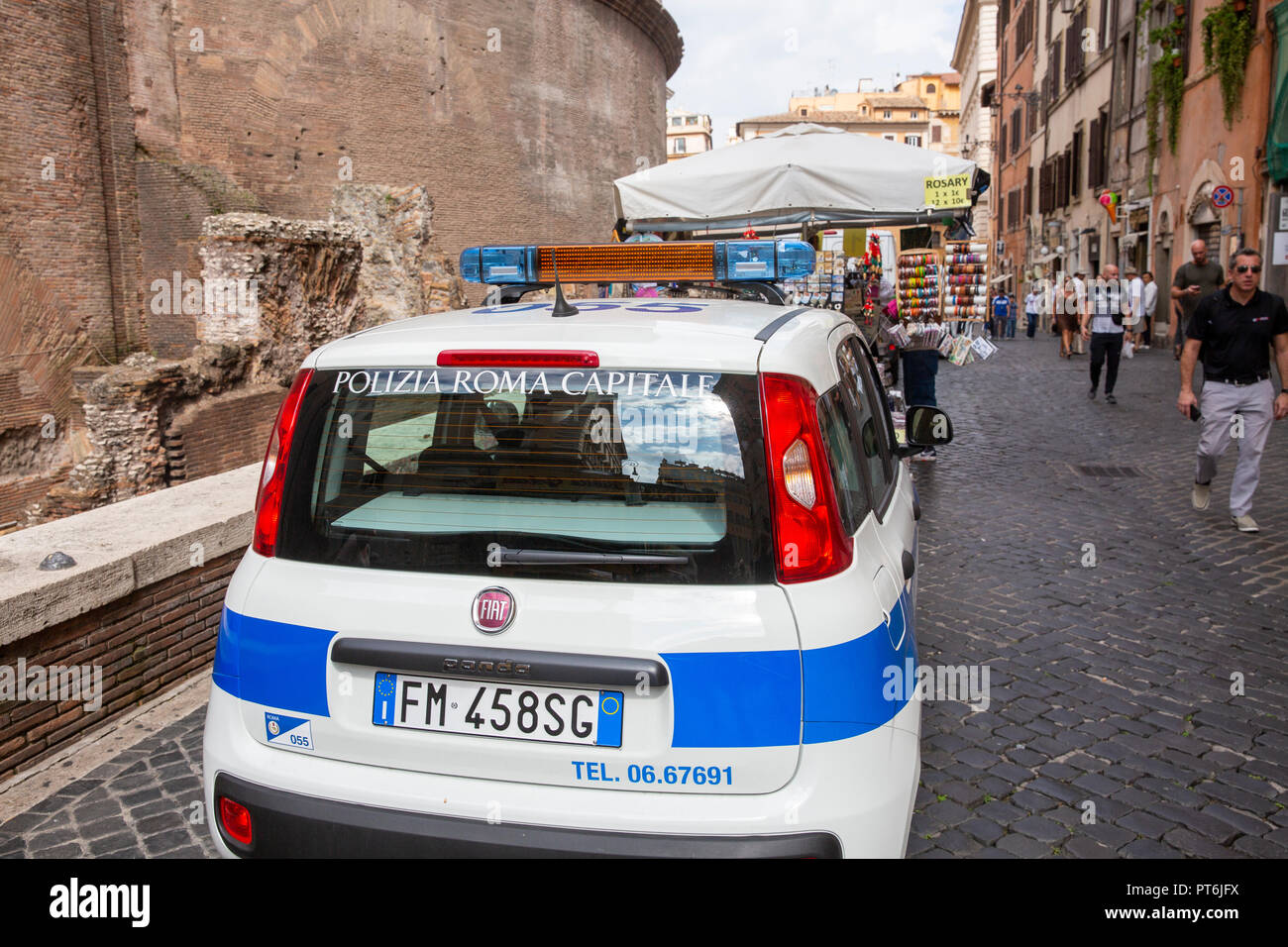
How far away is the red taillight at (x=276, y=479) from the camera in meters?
2.53

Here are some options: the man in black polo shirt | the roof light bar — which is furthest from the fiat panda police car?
the man in black polo shirt

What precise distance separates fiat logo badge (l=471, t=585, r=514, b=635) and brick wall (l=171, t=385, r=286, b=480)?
456 inches

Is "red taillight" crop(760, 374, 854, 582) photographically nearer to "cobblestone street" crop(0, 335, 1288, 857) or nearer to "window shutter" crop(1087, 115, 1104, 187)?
"cobblestone street" crop(0, 335, 1288, 857)

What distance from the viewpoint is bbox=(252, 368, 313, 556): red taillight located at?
253 cm

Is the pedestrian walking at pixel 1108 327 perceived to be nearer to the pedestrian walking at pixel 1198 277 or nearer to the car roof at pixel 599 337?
the pedestrian walking at pixel 1198 277

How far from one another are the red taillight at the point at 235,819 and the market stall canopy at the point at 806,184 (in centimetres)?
891

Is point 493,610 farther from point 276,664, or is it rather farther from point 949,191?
point 949,191

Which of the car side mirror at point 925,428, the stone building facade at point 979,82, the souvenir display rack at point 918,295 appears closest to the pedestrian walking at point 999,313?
the souvenir display rack at point 918,295

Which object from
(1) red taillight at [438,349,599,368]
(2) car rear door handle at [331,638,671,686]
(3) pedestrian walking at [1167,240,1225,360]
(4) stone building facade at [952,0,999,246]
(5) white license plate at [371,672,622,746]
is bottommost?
(5) white license plate at [371,672,622,746]

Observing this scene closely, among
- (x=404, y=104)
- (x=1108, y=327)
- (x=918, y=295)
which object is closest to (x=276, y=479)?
(x=918, y=295)

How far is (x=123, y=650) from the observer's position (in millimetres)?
4266

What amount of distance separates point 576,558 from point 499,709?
36 cm

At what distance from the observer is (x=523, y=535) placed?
91.7 inches
